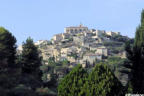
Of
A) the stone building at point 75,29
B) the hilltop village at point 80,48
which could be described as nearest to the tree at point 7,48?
the hilltop village at point 80,48

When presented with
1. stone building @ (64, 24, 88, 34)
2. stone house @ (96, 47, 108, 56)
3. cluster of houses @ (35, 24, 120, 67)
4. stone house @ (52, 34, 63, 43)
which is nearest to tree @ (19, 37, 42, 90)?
cluster of houses @ (35, 24, 120, 67)

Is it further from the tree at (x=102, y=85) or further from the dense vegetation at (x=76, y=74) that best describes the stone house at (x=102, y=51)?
the tree at (x=102, y=85)

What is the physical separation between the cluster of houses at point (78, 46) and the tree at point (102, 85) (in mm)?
66776

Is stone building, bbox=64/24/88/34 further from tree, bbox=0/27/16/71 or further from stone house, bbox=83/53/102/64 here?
tree, bbox=0/27/16/71

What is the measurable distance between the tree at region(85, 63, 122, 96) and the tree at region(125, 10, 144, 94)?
1914 mm

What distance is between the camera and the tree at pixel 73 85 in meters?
27.4

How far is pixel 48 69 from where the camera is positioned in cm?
8700

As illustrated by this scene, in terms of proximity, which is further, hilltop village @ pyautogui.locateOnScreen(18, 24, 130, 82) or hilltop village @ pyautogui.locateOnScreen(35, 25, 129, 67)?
hilltop village @ pyautogui.locateOnScreen(35, 25, 129, 67)

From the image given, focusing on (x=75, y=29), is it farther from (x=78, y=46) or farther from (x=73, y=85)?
(x=73, y=85)

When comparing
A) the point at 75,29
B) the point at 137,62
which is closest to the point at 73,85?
the point at 137,62

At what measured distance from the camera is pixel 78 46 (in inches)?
4582

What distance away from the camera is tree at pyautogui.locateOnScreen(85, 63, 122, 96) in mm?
26516

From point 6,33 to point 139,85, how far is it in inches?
445

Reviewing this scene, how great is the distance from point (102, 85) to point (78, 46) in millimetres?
89792
